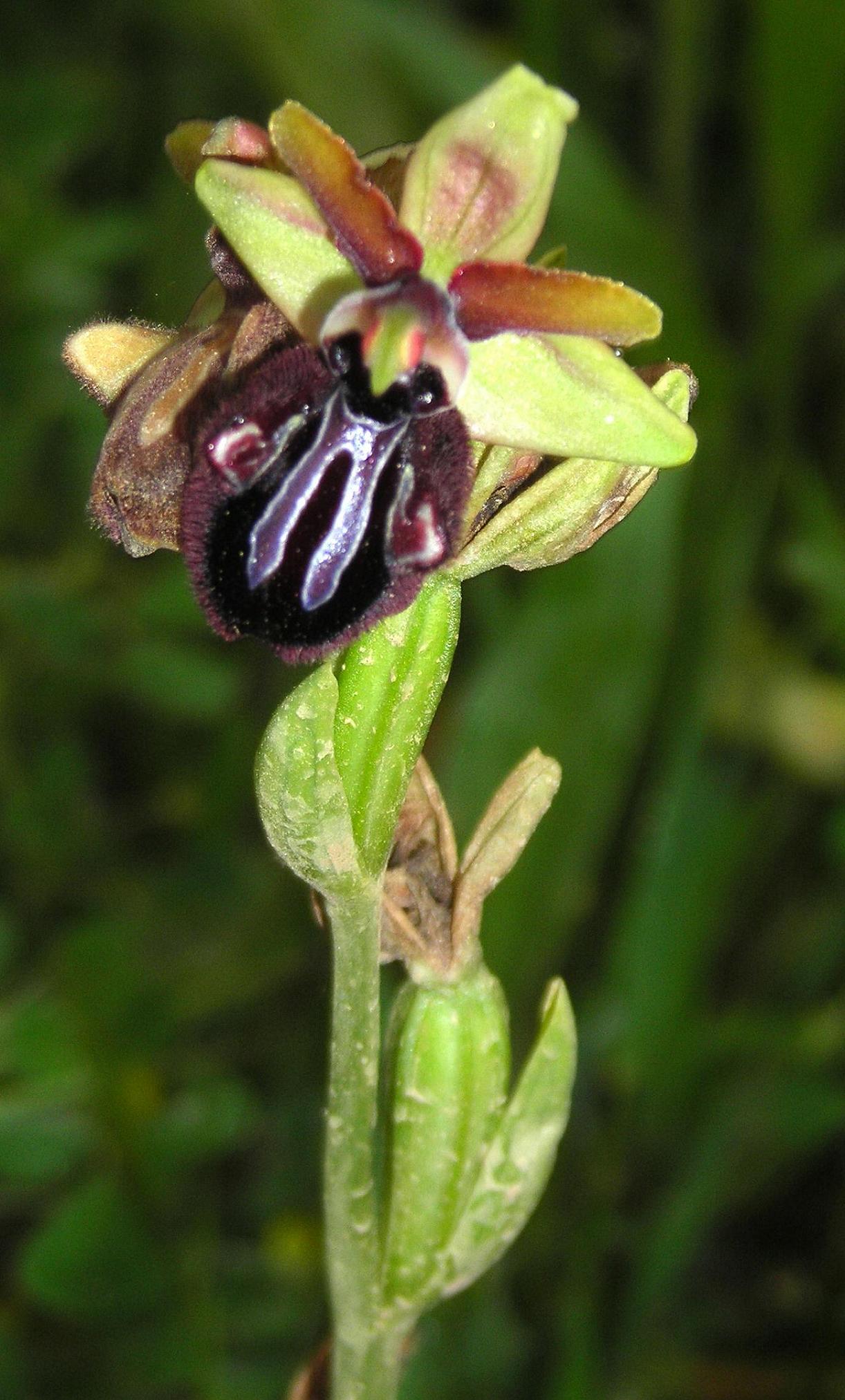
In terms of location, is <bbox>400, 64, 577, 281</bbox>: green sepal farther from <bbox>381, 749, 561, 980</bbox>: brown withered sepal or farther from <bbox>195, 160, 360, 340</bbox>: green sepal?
<bbox>381, 749, 561, 980</bbox>: brown withered sepal

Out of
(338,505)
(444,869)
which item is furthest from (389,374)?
(444,869)

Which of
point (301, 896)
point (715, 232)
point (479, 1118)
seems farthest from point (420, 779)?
point (715, 232)

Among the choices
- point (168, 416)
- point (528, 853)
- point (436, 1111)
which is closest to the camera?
point (168, 416)

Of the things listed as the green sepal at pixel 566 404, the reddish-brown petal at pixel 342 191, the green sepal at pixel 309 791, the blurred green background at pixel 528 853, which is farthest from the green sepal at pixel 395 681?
the blurred green background at pixel 528 853

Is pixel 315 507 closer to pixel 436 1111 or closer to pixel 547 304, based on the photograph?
pixel 547 304

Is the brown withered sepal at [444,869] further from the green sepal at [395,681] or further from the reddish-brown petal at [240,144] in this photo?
the reddish-brown petal at [240,144]
